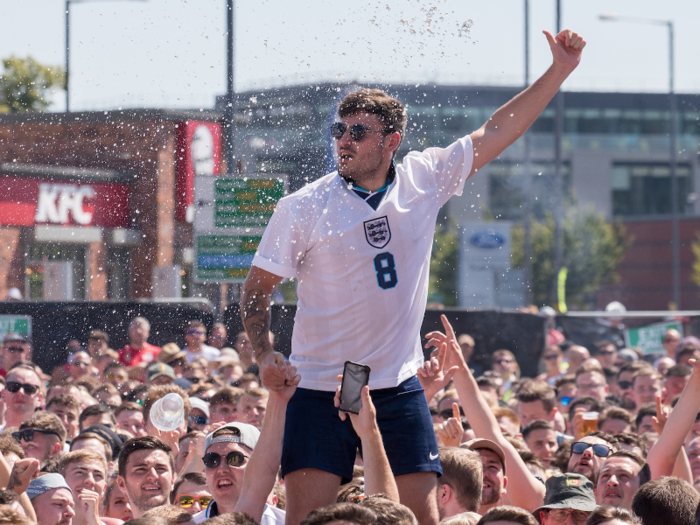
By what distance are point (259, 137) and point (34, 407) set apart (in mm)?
4576

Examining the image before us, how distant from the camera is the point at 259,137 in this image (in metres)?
11.3

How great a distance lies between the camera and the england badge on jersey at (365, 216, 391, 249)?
389 centimetres

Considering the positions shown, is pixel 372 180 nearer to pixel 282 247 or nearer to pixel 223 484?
pixel 282 247

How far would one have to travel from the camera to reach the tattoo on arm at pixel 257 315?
392cm

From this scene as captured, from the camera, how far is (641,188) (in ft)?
227

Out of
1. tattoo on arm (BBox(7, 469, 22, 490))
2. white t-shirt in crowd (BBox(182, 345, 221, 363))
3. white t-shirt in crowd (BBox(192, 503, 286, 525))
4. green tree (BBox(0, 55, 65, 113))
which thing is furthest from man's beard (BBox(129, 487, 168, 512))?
green tree (BBox(0, 55, 65, 113))

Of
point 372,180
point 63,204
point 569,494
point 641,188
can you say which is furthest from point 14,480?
point 641,188

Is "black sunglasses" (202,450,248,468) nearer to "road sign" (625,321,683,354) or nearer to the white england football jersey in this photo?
the white england football jersey

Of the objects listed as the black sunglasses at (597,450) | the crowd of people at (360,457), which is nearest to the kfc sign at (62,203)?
the crowd of people at (360,457)

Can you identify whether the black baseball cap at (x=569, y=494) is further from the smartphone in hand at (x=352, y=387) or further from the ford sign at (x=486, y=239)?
the ford sign at (x=486, y=239)

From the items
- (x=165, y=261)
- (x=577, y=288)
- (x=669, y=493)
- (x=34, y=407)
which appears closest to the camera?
(x=669, y=493)

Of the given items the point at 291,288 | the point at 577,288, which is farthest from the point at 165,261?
the point at 577,288

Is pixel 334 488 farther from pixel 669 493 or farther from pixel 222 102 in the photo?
pixel 222 102

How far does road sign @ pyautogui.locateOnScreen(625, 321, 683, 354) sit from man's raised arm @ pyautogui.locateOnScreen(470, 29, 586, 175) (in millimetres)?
12323
